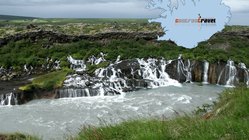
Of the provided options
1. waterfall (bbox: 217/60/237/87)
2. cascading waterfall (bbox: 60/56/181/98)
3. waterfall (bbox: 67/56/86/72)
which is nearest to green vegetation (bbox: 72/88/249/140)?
cascading waterfall (bbox: 60/56/181/98)

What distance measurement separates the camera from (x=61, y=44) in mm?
37094

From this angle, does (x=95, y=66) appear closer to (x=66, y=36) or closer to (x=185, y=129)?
(x=66, y=36)

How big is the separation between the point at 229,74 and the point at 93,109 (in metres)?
11.8

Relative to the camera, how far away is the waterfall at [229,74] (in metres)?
29.5

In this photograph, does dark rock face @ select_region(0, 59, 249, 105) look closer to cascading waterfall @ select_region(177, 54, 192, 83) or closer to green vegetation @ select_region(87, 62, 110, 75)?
cascading waterfall @ select_region(177, 54, 192, 83)

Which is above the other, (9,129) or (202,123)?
(202,123)

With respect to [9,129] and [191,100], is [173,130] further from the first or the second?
[191,100]

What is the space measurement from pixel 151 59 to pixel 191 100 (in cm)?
854

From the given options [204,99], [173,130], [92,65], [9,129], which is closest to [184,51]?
[92,65]

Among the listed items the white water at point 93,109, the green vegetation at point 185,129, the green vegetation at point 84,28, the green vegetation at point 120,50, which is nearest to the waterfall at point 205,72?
the green vegetation at point 120,50

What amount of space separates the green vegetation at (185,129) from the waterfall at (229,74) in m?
21.5

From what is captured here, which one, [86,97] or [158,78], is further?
[158,78]

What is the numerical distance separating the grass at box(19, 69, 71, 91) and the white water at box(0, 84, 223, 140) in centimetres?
145

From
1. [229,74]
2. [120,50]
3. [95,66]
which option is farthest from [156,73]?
[229,74]
